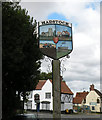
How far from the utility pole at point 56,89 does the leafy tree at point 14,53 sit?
5.16 ft

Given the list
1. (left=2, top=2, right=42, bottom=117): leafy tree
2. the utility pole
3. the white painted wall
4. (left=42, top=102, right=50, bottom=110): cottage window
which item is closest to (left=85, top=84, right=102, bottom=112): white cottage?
the white painted wall

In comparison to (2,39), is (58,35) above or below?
above

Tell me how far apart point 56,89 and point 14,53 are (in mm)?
3539

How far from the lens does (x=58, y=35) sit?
12.3 meters

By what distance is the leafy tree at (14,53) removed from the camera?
977 centimetres

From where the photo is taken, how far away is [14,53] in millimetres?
9672

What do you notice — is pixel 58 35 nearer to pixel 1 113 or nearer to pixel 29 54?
pixel 29 54

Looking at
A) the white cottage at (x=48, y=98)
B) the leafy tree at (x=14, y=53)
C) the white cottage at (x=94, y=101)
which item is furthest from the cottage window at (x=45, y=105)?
the leafy tree at (x=14, y=53)

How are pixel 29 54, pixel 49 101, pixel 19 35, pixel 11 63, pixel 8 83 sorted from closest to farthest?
1. pixel 11 63
2. pixel 19 35
3. pixel 29 54
4. pixel 8 83
5. pixel 49 101

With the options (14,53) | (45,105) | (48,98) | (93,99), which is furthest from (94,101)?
(14,53)

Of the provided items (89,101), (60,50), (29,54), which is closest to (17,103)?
(29,54)

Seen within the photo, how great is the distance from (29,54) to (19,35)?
1.60 metres

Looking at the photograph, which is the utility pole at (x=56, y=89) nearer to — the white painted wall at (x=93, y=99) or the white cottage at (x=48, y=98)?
the white cottage at (x=48, y=98)

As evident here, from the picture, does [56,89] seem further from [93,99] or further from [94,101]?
[93,99]
